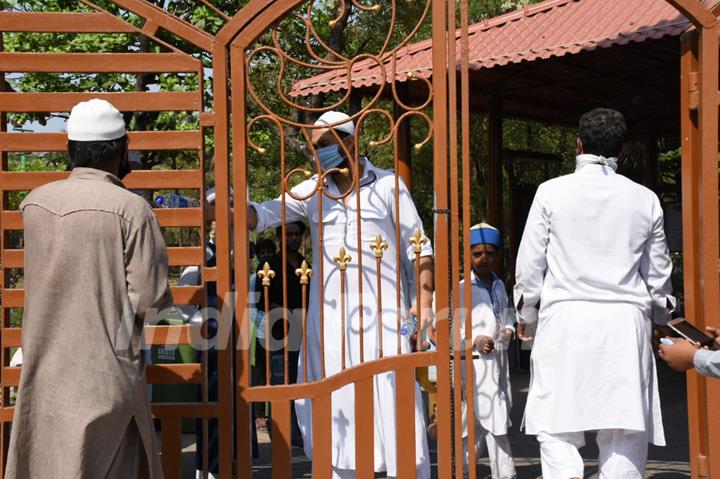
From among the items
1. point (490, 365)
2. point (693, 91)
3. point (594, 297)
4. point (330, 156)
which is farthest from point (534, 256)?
point (490, 365)

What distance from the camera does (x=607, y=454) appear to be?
14.8 feet

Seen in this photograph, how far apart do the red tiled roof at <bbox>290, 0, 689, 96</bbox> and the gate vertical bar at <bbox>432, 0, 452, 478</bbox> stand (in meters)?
2.24

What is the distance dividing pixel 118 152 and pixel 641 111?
9700 mm

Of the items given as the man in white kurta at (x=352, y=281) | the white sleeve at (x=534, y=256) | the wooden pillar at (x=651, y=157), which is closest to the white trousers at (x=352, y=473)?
the man in white kurta at (x=352, y=281)

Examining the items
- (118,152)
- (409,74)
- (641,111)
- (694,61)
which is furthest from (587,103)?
(118,152)

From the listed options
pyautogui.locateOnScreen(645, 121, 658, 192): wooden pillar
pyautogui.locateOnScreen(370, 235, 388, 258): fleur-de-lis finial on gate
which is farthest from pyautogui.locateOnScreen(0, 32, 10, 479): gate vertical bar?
pyautogui.locateOnScreen(645, 121, 658, 192): wooden pillar

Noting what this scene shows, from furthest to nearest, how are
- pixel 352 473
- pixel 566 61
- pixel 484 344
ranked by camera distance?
pixel 566 61
pixel 484 344
pixel 352 473

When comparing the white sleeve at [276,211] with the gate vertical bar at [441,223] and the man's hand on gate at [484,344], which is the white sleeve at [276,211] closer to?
the gate vertical bar at [441,223]

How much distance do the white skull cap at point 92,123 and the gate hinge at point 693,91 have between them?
9.00 feet

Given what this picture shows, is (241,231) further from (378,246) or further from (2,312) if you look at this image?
(2,312)

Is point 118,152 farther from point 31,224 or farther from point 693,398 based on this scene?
point 693,398

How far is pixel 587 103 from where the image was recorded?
12.1m

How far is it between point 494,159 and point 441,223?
6711mm

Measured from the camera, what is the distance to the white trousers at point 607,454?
4434mm
